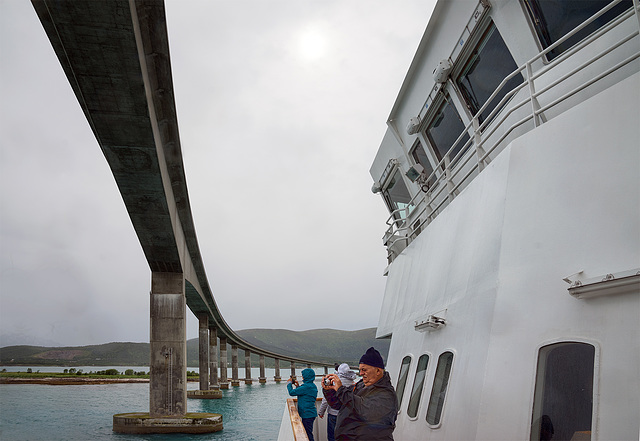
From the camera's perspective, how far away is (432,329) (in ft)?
25.3

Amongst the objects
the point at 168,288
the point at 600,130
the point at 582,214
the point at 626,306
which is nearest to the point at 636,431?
the point at 626,306

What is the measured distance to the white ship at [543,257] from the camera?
14.5 feet

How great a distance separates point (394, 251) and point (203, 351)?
112 feet

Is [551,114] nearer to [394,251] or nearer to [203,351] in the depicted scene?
[394,251]

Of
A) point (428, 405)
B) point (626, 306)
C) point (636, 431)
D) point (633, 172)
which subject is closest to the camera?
point (636, 431)

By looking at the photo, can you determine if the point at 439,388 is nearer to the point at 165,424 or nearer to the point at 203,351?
the point at 165,424

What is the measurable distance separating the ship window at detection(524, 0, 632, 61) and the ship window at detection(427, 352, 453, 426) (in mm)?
4550

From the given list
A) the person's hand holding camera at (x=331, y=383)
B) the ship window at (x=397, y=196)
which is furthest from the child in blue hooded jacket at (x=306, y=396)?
the ship window at (x=397, y=196)

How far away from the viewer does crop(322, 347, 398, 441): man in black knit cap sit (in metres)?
4.00

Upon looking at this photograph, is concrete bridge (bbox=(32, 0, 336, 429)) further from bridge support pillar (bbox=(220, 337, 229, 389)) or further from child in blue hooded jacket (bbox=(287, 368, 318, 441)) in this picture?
bridge support pillar (bbox=(220, 337, 229, 389))

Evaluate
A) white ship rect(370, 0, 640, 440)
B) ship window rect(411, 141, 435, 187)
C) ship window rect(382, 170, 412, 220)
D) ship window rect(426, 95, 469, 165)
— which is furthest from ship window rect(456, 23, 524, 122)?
ship window rect(382, 170, 412, 220)

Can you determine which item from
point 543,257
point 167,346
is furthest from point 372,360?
point 167,346

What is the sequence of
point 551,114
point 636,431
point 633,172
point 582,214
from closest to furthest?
point 636,431, point 633,172, point 582,214, point 551,114

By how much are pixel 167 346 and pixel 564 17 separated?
1866cm
